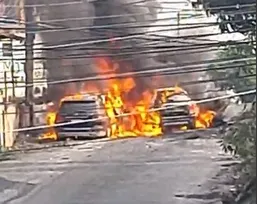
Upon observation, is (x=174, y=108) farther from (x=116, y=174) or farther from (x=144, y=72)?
(x=116, y=174)

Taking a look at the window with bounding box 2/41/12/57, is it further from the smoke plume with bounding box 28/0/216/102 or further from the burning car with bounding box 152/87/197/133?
the burning car with bounding box 152/87/197/133

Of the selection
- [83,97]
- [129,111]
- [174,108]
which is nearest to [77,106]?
[83,97]

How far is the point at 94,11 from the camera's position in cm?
498

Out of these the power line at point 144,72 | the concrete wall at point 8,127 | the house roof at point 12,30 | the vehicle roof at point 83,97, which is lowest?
the concrete wall at point 8,127

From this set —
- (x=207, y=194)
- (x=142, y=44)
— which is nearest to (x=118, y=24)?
(x=142, y=44)

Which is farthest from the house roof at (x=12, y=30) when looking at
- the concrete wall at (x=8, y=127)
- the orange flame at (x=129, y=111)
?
the concrete wall at (x=8, y=127)

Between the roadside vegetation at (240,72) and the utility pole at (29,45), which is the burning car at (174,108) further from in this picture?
the utility pole at (29,45)

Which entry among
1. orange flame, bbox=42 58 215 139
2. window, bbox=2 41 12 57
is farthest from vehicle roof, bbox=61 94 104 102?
window, bbox=2 41 12 57

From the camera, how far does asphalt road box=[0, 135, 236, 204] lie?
5777 mm

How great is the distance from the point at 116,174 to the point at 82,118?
0.60 meters

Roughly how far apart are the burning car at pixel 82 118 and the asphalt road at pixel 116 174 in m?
0.13

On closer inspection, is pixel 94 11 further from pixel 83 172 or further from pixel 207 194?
pixel 83 172

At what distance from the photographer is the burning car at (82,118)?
5.60 metres

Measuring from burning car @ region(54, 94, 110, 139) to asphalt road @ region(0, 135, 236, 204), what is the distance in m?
0.13
